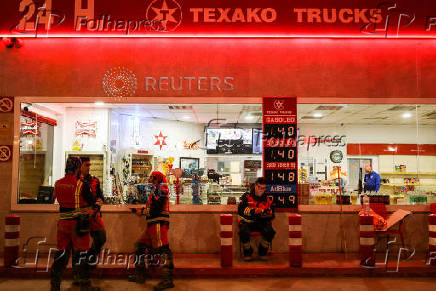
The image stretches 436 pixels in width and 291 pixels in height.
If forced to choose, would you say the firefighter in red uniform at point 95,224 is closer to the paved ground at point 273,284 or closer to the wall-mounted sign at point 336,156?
the paved ground at point 273,284

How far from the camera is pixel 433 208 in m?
8.17

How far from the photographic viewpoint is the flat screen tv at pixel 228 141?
984cm

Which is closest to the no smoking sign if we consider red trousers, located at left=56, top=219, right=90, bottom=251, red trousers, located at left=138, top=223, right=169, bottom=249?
red trousers, located at left=56, top=219, right=90, bottom=251

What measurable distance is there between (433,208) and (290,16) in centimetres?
520

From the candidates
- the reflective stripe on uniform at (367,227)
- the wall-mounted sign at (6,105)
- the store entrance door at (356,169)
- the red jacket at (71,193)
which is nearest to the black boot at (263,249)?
the reflective stripe on uniform at (367,227)

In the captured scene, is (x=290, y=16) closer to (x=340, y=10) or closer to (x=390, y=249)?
(x=340, y=10)

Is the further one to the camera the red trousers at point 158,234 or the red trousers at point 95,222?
the red trousers at point 95,222

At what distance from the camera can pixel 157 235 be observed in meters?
6.18

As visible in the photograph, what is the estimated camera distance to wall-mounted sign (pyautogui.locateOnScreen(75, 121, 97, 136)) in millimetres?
9930

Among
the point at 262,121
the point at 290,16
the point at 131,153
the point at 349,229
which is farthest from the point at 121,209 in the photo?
the point at 290,16

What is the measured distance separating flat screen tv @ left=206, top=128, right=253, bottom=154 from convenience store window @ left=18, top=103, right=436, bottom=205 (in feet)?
0.09

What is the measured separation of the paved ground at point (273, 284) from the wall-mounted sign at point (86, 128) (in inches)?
172

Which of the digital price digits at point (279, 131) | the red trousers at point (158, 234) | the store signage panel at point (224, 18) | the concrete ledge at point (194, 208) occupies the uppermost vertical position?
the store signage panel at point (224, 18)

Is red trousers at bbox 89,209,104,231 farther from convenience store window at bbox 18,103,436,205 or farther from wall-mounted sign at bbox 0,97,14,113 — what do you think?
wall-mounted sign at bbox 0,97,14,113
